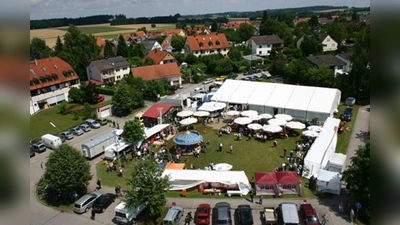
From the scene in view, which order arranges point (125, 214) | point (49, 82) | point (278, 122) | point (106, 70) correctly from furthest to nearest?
point (106, 70), point (49, 82), point (278, 122), point (125, 214)

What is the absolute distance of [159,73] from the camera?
153 feet

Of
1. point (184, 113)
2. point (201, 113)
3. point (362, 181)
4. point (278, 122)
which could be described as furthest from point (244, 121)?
point (362, 181)

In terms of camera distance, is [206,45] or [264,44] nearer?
[206,45]

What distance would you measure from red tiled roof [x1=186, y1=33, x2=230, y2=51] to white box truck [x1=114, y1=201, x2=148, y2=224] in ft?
177

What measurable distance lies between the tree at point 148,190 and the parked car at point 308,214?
764 centimetres

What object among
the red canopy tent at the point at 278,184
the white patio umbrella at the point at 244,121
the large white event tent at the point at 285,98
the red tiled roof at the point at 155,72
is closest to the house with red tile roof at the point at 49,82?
the red tiled roof at the point at 155,72

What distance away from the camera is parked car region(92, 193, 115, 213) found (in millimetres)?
18422

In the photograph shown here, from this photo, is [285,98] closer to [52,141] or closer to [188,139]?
[188,139]

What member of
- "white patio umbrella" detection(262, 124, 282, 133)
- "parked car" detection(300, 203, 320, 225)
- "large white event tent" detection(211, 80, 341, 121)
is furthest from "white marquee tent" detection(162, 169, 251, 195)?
"large white event tent" detection(211, 80, 341, 121)

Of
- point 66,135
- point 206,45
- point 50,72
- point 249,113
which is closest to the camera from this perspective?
point 66,135

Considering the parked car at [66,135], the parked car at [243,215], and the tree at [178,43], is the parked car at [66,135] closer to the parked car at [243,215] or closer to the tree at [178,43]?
the parked car at [243,215]

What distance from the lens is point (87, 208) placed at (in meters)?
18.9

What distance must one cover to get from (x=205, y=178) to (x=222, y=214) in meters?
3.60
